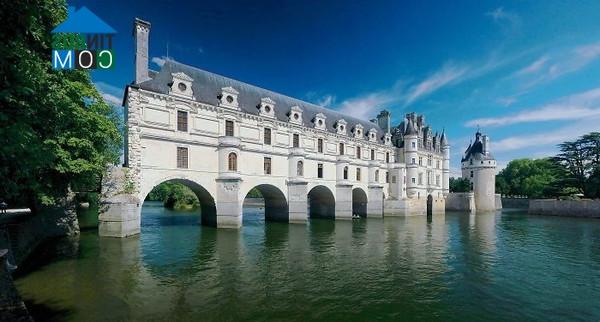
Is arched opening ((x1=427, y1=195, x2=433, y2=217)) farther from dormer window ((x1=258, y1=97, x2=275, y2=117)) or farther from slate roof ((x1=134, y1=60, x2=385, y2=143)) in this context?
dormer window ((x1=258, y1=97, x2=275, y2=117))

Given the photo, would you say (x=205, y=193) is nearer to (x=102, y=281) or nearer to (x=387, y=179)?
(x=102, y=281)

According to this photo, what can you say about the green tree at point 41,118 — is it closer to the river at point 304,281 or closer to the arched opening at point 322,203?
the river at point 304,281

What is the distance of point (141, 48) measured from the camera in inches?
915

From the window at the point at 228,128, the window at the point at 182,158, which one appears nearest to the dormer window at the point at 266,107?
the window at the point at 228,128

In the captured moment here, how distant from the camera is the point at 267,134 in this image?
30.1 meters

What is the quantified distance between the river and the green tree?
379cm

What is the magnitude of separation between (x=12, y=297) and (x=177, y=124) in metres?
19.3

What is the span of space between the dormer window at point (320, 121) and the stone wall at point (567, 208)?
4600 centimetres

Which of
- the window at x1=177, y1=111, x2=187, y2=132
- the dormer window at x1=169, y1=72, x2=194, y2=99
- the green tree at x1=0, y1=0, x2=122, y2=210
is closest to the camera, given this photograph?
the green tree at x1=0, y1=0, x2=122, y2=210

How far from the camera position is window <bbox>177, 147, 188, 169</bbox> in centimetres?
2391

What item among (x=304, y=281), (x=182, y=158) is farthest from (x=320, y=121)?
(x=304, y=281)

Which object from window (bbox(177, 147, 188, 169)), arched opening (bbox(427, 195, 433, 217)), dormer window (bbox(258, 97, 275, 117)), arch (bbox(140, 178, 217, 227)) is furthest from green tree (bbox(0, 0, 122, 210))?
arched opening (bbox(427, 195, 433, 217))

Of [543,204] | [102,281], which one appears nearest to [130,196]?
[102,281]

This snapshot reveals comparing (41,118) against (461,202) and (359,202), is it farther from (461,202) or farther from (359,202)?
(461,202)
